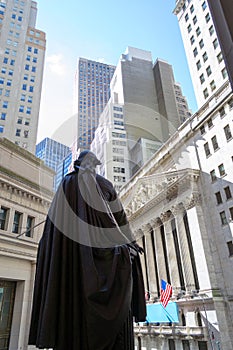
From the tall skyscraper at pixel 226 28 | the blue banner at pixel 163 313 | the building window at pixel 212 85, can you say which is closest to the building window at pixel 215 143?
the building window at pixel 212 85

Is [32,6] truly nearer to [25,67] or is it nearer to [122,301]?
[25,67]

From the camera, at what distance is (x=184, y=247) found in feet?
103

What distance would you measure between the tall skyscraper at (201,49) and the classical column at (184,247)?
16574 mm

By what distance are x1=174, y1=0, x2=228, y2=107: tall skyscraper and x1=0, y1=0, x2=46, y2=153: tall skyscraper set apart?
33.0m

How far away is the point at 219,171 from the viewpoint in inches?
1152

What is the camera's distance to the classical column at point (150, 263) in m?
35.2

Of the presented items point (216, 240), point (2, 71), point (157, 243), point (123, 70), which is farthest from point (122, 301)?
point (123, 70)

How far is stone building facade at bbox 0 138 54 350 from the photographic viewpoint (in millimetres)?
17766

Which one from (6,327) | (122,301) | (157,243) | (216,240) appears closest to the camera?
(122,301)

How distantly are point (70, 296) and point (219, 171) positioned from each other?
28745 mm

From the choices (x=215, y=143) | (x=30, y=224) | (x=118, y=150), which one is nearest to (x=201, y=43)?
(x=215, y=143)

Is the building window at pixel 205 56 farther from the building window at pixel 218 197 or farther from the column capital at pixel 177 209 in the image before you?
the column capital at pixel 177 209

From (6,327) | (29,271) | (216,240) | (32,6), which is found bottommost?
(6,327)

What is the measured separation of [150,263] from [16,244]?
23028 millimetres
